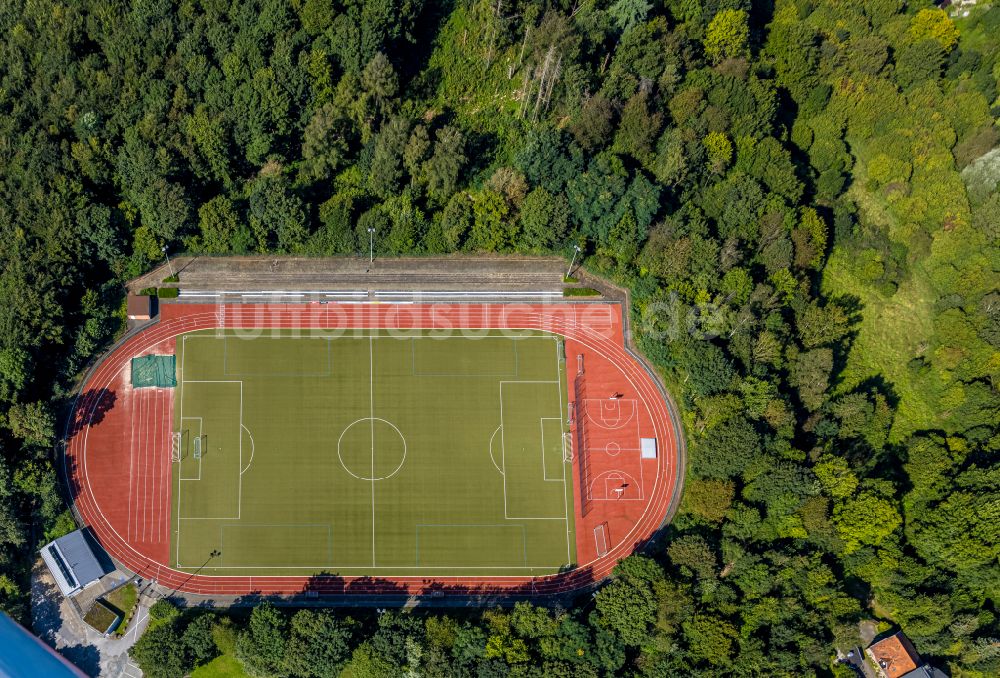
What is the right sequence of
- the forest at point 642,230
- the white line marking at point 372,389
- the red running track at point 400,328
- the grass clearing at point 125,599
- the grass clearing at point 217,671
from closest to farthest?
the forest at point 642,230 → the grass clearing at point 217,671 → the grass clearing at point 125,599 → the red running track at point 400,328 → the white line marking at point 372,389

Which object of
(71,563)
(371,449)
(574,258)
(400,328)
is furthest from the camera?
(574,258)

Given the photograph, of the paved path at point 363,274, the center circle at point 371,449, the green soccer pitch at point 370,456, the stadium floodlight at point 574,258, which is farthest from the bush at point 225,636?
the stadium floodlight at point 574,258

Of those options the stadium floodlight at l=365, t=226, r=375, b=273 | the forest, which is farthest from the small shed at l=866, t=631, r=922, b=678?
the stadium floodlight at l=365, t=226, r=375, b=273

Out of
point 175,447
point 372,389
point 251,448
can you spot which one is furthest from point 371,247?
point 175,447

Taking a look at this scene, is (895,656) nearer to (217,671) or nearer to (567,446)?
(567,446)

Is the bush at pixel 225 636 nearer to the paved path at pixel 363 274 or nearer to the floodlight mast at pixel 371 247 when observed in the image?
the paved path at pixel 363 274

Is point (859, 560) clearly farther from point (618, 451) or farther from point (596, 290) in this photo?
point (596, 290)

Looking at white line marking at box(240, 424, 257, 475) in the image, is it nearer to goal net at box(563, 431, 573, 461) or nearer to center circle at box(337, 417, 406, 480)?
center circle at box(337, 417, 406, 480)

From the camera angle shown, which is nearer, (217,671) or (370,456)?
(217,671)
